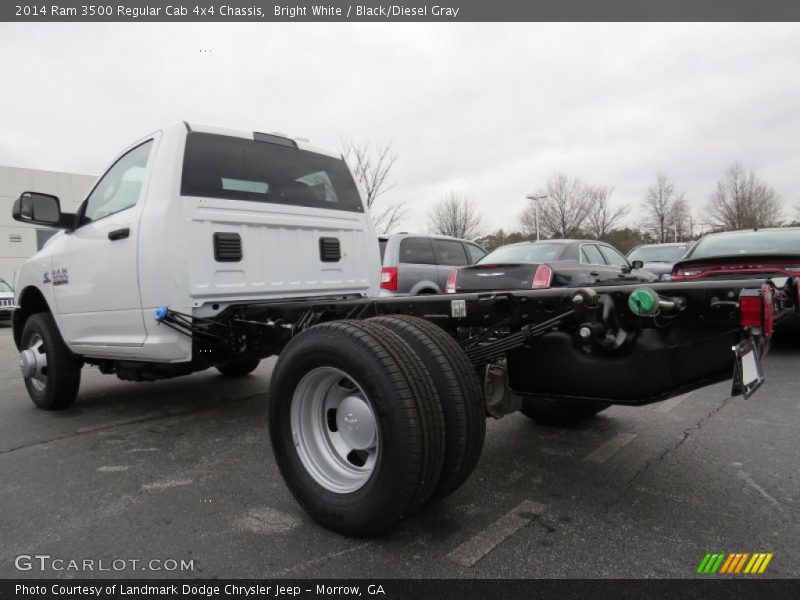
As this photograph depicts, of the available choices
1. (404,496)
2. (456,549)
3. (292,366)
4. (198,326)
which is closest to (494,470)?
(456,549)

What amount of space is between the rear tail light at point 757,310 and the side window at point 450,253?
775 cm

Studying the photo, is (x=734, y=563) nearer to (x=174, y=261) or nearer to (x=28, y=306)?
(x=174, y=261)

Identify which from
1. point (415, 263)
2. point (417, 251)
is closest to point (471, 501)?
point (415, 263)

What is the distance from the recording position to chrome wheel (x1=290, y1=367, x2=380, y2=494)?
2.54 m

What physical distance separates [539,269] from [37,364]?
5533 millimetres

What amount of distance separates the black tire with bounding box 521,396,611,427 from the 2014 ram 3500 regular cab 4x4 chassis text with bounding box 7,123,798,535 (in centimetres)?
1

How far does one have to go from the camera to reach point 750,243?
686 cm

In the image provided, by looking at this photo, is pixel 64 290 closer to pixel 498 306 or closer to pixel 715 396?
pixel 498 306

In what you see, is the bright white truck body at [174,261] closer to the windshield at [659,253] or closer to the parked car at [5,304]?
the windshield at [659,253]

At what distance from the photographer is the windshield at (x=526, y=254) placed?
24.6 ft

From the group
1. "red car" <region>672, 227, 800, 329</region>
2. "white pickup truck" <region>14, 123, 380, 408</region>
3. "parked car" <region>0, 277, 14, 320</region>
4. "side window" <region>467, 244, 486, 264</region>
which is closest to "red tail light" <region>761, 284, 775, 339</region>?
"white pickup truck" <region>14, 123, 380, 408</region>

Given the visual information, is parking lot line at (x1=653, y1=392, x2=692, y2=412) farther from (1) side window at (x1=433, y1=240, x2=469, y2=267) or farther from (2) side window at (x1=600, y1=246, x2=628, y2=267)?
(1) side window at (x1=433, y1=240, x2=469, y2=267)

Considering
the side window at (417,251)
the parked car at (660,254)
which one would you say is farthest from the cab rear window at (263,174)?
the parked car at (660,254)

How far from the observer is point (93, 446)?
153 inches
